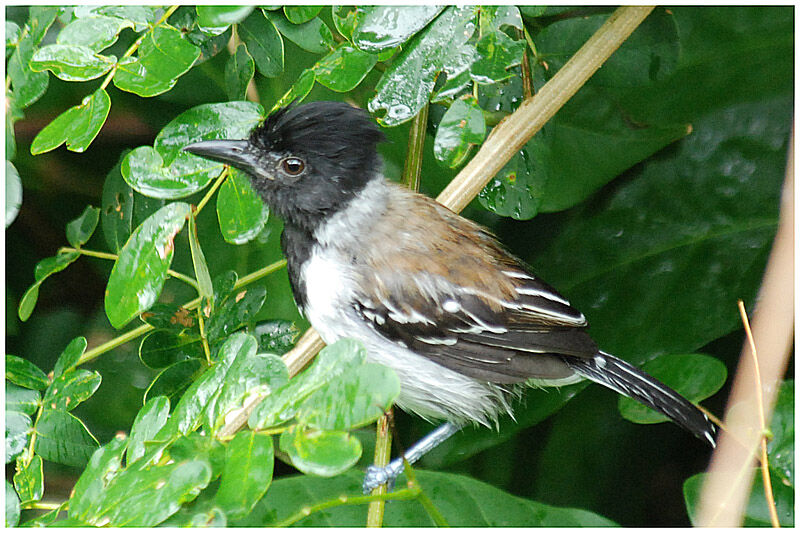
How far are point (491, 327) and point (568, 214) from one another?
2.27ft

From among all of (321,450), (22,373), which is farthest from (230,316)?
(321,450)

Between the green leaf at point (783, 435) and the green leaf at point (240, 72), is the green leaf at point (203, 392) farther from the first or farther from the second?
the green leaf at point (783, 435)

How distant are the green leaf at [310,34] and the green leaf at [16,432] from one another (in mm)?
1136

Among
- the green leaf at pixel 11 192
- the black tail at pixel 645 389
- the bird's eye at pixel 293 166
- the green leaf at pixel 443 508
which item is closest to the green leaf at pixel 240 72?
the bird's eye at pixel 293 166

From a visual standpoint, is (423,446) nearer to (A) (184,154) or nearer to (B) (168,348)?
(B) (168,348)

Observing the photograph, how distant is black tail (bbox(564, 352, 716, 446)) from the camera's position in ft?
6.54

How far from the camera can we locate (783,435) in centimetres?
180

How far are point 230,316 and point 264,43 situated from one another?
70cm

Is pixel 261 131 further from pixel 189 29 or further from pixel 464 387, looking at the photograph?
pixel 464 387

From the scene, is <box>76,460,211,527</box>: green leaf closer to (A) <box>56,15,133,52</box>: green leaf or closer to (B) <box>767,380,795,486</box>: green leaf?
(A) <box>56,15,133,52</box>: green leaf

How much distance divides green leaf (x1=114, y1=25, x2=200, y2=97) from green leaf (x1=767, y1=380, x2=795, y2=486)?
1.60m

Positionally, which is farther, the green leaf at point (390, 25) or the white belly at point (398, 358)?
the white belly at point (398, 358)

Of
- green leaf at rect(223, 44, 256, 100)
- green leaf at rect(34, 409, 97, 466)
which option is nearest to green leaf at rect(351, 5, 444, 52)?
green leaf at rect(223, 44, 256, 100)

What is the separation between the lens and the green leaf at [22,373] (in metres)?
1.90
